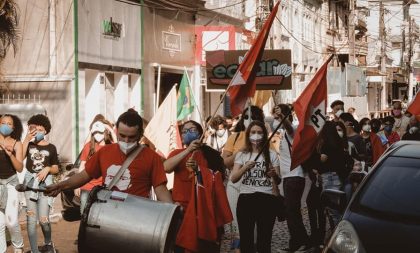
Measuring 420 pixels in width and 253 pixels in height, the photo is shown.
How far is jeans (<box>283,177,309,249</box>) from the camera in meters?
10.6

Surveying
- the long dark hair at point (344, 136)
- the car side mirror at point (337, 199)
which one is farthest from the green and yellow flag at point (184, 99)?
the car side mirror at point (337, 199)

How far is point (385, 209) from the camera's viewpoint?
6117mm

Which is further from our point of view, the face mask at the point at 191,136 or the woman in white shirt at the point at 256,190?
the woman in white shirt at the point at 256,190

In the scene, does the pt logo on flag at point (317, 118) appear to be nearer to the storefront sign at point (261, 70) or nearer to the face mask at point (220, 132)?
the storefront sign at point (261, 70)

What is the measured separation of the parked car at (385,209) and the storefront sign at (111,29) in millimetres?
13814

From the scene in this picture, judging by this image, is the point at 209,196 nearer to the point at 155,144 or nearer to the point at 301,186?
the point at 301,186

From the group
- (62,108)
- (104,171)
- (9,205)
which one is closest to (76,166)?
(9,205)

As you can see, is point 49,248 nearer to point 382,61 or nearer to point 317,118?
point 317,118

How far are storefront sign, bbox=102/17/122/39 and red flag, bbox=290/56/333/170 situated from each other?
10.6m

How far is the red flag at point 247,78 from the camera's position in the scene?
9.46 metres

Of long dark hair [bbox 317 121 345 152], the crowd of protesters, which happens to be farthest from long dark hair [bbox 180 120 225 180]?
long dark hair [bbox 317 121 345 152]

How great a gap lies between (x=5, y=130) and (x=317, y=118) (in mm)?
3544

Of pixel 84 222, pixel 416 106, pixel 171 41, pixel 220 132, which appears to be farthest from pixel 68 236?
pixel 171 41

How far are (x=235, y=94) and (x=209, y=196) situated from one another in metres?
1.79
